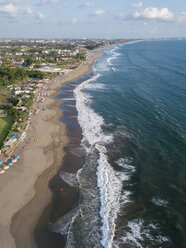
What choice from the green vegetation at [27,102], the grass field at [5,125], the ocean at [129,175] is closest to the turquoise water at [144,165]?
the ocean at [129,175]

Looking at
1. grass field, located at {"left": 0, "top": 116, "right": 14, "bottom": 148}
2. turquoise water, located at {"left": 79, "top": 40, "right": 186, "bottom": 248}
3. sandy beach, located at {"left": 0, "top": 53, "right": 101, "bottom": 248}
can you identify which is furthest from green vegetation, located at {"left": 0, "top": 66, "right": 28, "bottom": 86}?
sandy beach, located at {"left": 0, "top": 53, "right": 101, "bottom": 248}

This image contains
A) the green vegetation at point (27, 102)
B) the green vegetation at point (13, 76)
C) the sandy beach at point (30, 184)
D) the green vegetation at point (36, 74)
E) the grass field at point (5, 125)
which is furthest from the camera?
the green vegetation at point (36, 74)

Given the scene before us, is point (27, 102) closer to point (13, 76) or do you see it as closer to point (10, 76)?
point (13, 76)

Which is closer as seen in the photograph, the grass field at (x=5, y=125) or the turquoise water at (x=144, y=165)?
the turquoise water at (x=144, y=165)

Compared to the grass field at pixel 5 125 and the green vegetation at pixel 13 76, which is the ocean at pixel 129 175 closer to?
the grass field at pixel 5 125

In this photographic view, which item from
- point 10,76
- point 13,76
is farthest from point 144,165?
point 10,76

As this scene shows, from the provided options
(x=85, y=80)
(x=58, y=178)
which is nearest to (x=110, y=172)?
(x=58, y=178)
